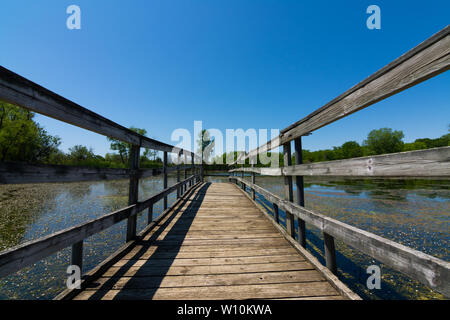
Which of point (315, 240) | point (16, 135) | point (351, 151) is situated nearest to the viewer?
point (315, 240)

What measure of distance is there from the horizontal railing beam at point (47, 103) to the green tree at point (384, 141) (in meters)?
63.1

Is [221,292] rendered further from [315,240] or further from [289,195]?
[315,240]

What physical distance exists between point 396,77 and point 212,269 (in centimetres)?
225

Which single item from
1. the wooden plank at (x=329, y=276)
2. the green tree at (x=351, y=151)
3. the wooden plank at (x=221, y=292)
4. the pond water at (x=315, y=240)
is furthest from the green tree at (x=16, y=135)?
the green tree at (x=351, y=151)

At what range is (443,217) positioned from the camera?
5570 mm

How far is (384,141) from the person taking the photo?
49969 millimetres

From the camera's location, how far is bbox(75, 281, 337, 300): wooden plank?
148 cm

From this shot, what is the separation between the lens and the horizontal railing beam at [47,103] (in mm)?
1084

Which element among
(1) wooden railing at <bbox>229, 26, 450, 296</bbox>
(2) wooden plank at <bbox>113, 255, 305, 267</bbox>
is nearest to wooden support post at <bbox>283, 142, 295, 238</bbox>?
(2) wooden plank at <bbox>113, 255, 305, 267</bbox>

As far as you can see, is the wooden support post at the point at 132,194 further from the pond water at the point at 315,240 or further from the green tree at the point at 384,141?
the green tree at the point at 384,141

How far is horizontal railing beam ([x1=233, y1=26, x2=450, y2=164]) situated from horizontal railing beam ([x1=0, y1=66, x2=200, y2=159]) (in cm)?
235

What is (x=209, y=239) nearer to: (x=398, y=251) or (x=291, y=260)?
(x=291, y=260)

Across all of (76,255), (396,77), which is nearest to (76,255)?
(76,255)
